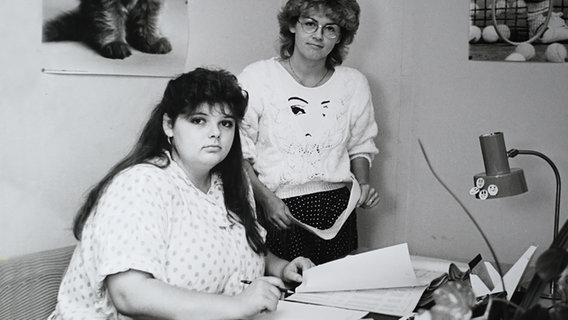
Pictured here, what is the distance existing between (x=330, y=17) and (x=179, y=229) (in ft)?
3.83

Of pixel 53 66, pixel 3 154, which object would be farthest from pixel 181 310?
pixel 53 66

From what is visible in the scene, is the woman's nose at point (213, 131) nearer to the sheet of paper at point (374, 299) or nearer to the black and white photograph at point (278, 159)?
→ the black and white photograph at point (278, 159)

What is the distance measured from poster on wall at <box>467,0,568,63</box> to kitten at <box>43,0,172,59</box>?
1.30 metres

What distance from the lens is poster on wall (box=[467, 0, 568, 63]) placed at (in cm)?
296

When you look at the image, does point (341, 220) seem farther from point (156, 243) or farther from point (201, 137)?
point (156, 243)

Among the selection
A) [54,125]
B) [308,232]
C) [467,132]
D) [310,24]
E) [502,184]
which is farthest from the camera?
[467,132]

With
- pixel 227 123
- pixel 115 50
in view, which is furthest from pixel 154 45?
pixel 227 123

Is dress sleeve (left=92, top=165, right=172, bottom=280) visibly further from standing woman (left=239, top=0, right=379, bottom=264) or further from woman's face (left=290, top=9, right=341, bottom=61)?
woman's face (left=290, top=9, right=341, bottom=61)

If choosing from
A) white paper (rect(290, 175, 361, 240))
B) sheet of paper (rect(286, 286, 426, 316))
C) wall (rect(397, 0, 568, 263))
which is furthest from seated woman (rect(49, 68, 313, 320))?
wall (rect(397, 0, 568, 263))

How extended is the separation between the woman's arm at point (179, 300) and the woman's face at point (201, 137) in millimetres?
355

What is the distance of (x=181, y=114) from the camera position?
1.84 metres

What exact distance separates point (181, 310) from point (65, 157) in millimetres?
945

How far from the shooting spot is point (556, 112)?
3002mm

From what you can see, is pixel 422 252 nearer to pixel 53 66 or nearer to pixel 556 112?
pixel 556 112
